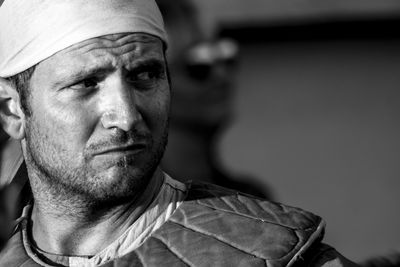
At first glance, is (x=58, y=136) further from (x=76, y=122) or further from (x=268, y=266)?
(x=268, y=266)

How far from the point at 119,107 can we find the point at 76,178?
27cm

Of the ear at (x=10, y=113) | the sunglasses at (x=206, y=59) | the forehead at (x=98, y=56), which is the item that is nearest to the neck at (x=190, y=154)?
the sunglasses at (x=206, y=59)

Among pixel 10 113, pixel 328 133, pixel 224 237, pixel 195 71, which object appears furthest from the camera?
pixel 328 133

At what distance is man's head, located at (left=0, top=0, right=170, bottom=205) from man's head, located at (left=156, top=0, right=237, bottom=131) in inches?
135

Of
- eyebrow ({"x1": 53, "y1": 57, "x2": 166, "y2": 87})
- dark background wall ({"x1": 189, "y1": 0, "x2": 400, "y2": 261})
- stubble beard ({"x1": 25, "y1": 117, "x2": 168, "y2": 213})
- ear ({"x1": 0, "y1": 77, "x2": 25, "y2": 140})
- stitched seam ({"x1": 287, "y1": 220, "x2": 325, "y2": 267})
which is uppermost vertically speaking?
eyebrow ({"x1": 53, "y1": 57, "x2": 166, "y2": 87})

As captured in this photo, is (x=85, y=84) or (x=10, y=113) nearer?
(x=85, y=84)

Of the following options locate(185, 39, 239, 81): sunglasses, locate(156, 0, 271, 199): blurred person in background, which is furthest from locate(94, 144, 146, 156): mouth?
locate(185, 39, 239, 81): sunglasses

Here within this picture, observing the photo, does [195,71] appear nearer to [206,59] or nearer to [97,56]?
[206,59]

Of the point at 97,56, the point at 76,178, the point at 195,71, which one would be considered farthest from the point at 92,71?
the point at 195,71

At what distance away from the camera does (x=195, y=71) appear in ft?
22.0

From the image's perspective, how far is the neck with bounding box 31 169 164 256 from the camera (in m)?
3.14

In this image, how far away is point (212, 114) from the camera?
685 cm

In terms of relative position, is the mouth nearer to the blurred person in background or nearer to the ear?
the ear

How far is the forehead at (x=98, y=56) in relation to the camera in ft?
9.84
